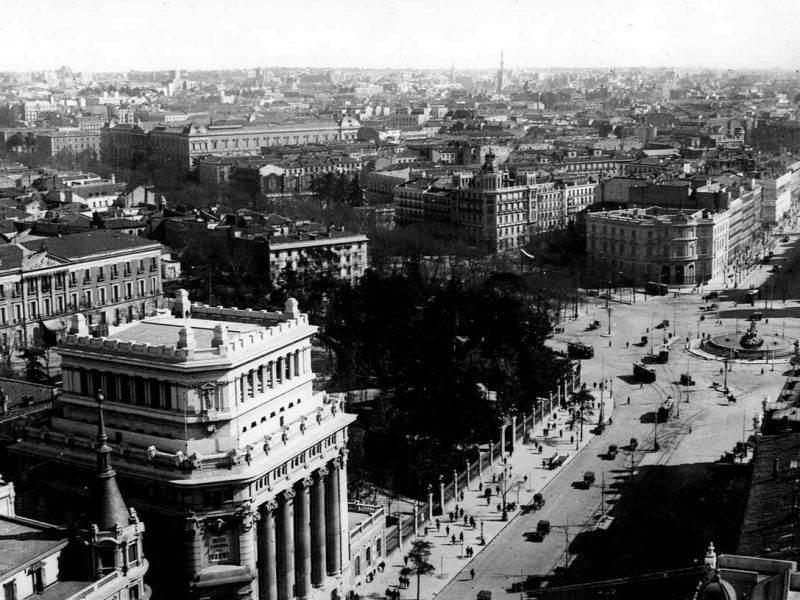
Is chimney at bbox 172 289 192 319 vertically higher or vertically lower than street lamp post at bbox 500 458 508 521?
higher

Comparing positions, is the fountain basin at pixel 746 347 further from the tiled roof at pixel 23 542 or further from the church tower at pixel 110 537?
the tiled roof at pixel 23 542

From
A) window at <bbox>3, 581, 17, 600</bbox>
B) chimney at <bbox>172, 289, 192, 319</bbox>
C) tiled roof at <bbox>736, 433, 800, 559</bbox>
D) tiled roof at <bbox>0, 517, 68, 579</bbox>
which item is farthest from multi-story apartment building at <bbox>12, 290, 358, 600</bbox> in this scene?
tiled roof at <bbox>736, 433, 800, 559</bbox>

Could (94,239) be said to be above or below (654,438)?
above

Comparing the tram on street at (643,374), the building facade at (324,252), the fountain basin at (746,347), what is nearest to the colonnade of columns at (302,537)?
the tram on street at (643,374)

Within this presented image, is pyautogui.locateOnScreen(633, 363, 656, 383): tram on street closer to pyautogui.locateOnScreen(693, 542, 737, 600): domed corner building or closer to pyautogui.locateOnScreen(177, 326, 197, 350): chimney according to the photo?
pyautogui.locateOnScreen(177, 326, 197, 350): chimney

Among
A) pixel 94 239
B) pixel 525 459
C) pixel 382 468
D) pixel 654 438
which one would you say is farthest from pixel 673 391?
pixel 94 239

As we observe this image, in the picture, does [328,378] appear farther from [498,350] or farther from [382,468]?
[382,468]
